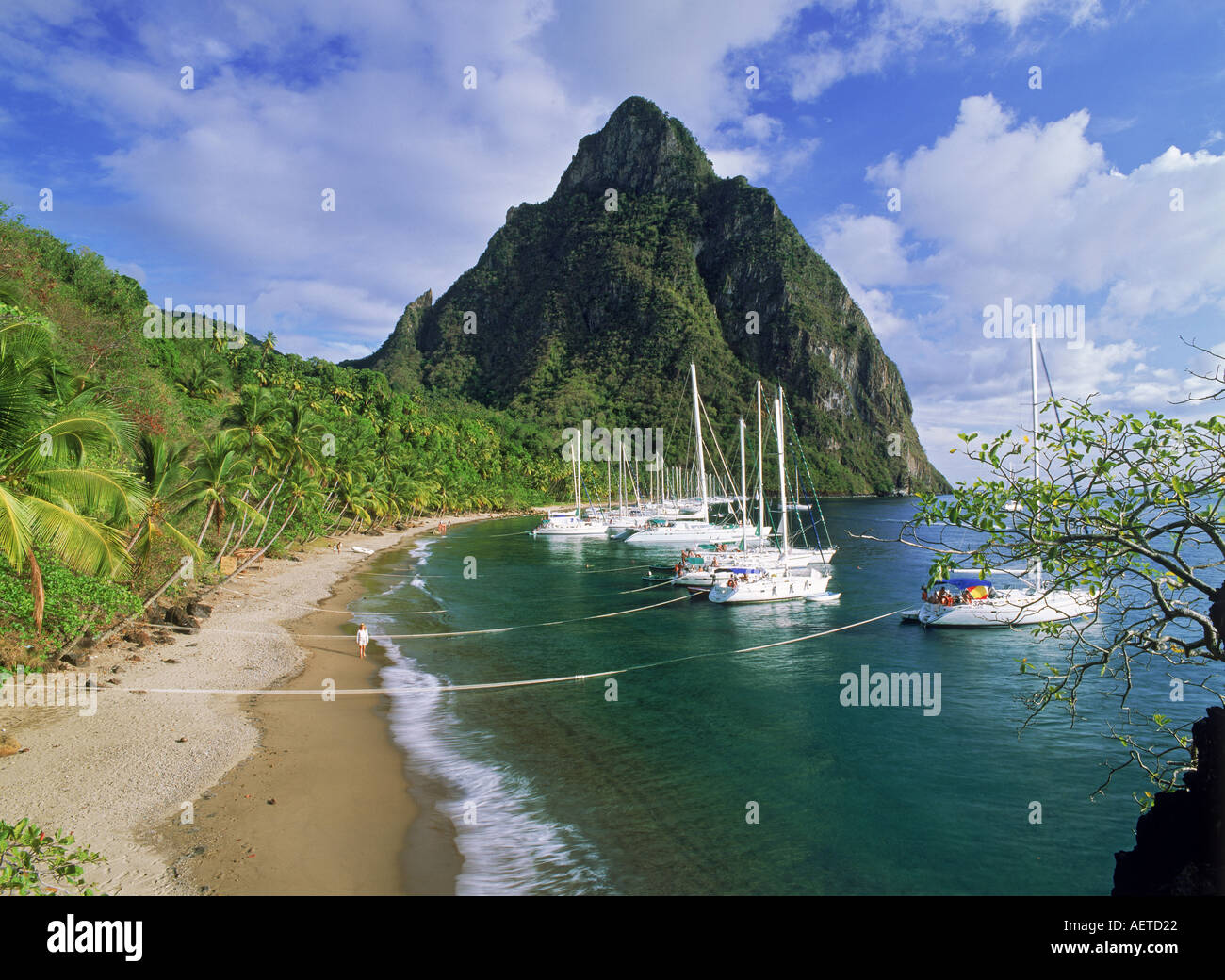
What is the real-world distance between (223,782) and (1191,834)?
1528 centimetres

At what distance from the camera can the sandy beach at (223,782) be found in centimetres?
1051

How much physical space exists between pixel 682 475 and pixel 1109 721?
131 meters

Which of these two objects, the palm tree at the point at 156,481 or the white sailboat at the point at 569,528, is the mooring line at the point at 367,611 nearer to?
the palm tree at the point at 156,481

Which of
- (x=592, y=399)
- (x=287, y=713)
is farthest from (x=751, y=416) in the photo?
(x=287, y=713)

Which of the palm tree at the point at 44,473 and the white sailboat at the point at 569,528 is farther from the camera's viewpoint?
the white sailboat at the point at 569,528

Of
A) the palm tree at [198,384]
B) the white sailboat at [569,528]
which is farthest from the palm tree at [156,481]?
the white sailboat at [569,528]

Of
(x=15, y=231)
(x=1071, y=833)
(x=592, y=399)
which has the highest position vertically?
(x=592, y=399)

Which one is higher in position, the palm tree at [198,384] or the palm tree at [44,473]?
the palm tree at [198,384]

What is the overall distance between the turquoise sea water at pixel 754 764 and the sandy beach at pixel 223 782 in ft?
3.72

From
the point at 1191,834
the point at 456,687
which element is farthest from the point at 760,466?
the point at 1191,834

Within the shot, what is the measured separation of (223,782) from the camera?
43.6ft

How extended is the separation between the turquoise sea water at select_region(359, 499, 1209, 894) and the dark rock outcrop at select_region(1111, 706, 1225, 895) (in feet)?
22.0
